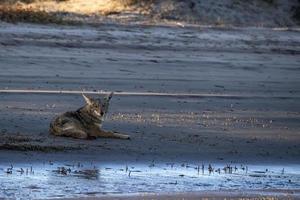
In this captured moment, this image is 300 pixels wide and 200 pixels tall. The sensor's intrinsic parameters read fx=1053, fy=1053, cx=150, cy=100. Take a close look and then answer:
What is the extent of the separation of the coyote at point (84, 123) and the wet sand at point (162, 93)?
145 mm

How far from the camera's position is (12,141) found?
1223 cm

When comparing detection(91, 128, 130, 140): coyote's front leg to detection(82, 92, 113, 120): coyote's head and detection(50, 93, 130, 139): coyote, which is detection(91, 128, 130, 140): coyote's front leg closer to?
detection(50, 93, 130, 139): coyote

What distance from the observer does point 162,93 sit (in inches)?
686

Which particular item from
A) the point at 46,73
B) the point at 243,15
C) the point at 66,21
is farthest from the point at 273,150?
the point at 243,15

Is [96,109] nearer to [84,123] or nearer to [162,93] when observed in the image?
[84,123]

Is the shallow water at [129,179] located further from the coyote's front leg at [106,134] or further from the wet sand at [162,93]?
the coyote's front leg at [106,134]

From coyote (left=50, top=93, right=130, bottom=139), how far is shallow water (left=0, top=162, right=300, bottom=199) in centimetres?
124

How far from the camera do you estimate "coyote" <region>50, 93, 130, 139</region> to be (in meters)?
12.5

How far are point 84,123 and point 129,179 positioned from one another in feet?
7.01

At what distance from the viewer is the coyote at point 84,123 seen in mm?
12523

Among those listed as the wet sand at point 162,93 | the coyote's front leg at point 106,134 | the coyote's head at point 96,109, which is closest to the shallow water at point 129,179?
the wet sand at point 162,93

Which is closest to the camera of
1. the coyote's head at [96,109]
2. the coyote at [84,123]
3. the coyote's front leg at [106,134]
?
the coyote at [84,123]

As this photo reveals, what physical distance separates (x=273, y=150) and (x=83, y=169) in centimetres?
287

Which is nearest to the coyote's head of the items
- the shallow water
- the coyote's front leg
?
the coyote's front leg
